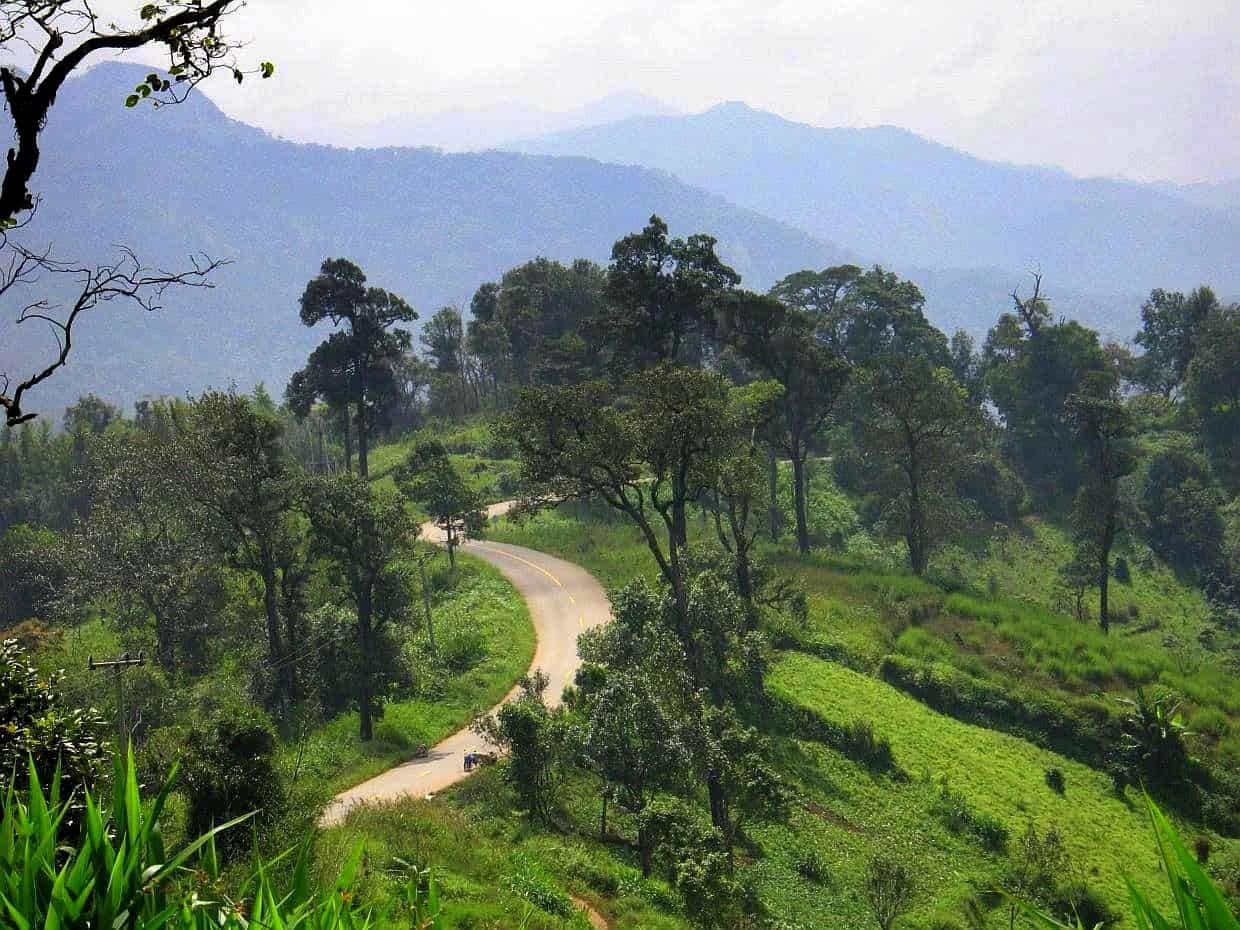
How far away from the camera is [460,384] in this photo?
3046 inches

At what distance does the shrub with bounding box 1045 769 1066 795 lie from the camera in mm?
24484

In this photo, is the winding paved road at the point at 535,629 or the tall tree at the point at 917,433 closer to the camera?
the winding paved road at the point at 535,629

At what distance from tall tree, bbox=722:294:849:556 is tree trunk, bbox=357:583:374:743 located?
17.2m

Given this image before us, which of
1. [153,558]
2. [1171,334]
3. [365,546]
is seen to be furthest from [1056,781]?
[1171,334]

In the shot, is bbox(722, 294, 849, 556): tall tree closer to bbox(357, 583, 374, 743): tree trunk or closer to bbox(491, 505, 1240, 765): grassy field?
bbox(491, 505, 1240, 765): grassy field

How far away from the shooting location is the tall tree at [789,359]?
36.3 metres

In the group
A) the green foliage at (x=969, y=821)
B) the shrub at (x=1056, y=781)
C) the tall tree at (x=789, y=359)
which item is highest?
the tall tree at (x=789, y=359)

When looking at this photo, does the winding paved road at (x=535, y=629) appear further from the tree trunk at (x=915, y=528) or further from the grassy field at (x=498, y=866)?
the tree trunk at (x=915, y=528)

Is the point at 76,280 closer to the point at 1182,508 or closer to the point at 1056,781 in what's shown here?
the point at 1056,781

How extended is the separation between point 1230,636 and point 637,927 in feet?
128

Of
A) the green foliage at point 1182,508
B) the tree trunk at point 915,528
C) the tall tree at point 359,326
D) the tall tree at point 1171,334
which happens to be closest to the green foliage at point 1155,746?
the tree trunk at point 915,528

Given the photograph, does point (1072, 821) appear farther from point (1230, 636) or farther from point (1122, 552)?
point (1122, 552)

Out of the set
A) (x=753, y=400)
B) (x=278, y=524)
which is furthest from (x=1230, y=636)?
(x=278, y=524)

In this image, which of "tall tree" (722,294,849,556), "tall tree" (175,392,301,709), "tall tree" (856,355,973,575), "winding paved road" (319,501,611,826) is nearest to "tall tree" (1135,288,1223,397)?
"tall tree" (856,355,973,575)
